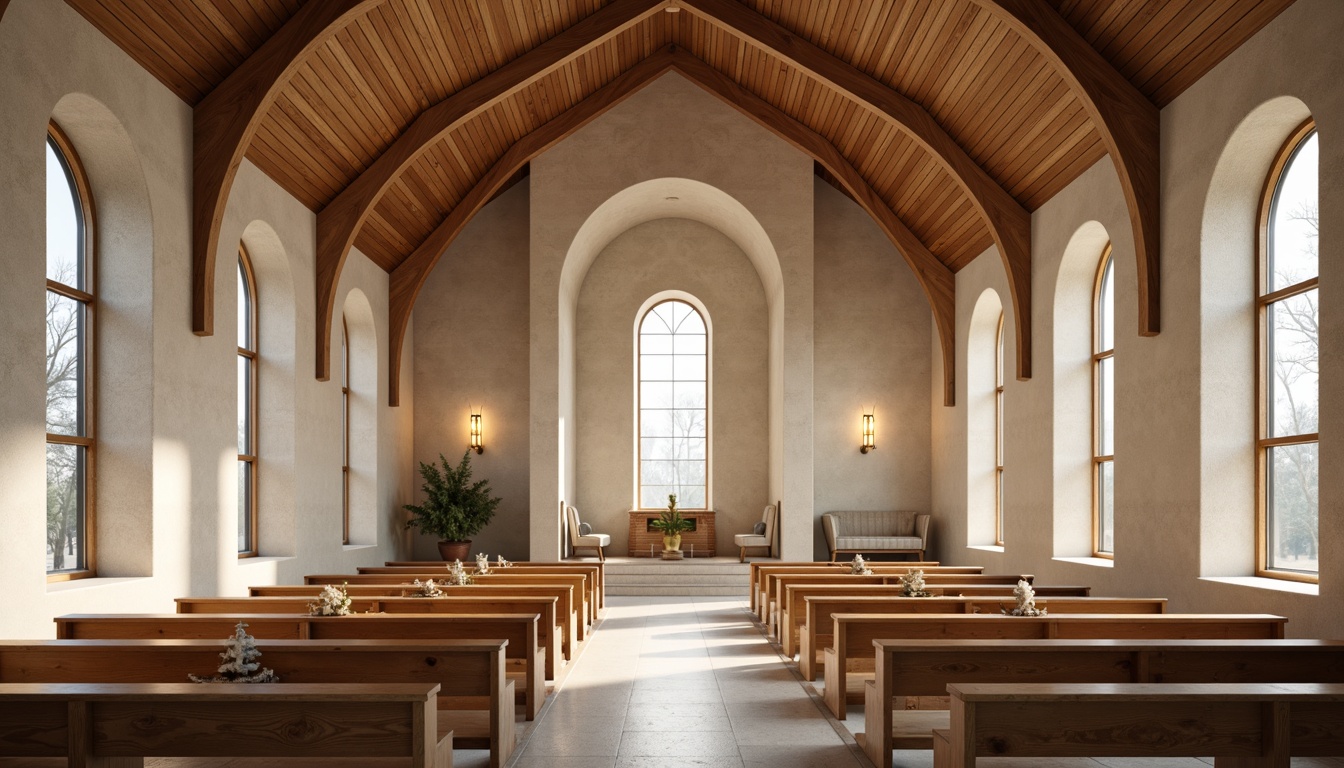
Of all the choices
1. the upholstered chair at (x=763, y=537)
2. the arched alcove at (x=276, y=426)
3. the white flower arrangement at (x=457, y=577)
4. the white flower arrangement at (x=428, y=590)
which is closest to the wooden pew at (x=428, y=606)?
the white flower arrangement at (x=428, y=590)

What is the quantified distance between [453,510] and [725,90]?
5786mm

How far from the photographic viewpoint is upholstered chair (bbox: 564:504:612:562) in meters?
13.6

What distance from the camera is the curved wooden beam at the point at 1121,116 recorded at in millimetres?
7746

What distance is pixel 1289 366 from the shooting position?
6.91 metres

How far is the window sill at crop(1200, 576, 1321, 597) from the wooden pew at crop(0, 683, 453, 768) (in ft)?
16.5

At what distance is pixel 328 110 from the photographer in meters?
9.19

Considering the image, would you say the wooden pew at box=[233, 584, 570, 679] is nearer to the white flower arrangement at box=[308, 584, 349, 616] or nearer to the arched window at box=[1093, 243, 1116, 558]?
the white flower arrangement at box=[308, 584, 349, 616]

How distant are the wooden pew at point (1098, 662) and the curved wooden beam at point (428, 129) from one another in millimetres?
7474

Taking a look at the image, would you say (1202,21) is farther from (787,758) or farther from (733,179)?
(733,179)

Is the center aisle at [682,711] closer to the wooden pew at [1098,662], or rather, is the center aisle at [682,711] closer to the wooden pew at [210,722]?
the wooden pew at [1098,662]

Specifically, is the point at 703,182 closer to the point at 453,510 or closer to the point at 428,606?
the point at 453,510

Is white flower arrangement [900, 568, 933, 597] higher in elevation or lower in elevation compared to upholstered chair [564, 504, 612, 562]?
higher

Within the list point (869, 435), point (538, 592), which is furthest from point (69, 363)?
point (869, 435)

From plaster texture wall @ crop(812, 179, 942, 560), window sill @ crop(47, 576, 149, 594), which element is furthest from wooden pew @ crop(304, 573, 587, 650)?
plaster texture wall @ crop(812, 179, 942, 560)
